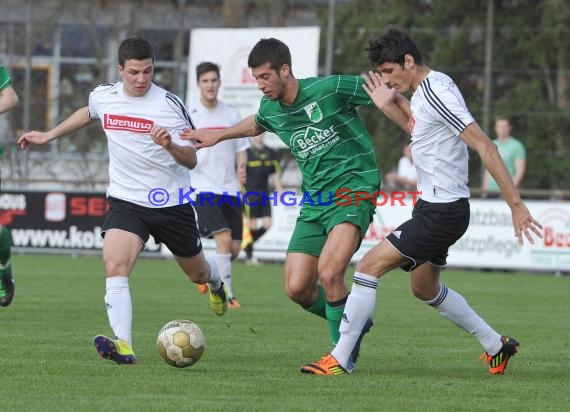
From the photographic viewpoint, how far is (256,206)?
19.7 meters

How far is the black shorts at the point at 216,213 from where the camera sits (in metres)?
12.9

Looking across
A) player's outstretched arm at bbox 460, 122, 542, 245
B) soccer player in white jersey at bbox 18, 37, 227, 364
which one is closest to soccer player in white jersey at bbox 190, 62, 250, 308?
soccer player in white jersey at bbox 18, 37, 227, 364

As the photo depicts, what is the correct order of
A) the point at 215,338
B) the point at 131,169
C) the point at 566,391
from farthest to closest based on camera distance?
the point at 215,338 < the point at 131,169 < the point at 566,391

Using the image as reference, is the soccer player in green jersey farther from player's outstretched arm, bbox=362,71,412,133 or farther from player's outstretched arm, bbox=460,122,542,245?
player's outstretched arm, bbox=460,122,542,245

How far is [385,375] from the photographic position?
791 cm

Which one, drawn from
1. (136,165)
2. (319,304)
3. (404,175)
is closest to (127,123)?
(136,165)

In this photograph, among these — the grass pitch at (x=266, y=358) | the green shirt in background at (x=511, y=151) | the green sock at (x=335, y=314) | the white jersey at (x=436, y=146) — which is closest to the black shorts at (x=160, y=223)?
the grass pitch at (x=266, y=358)

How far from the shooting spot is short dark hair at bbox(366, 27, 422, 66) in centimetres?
773

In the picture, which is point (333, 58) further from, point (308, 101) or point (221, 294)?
point (308, 101)

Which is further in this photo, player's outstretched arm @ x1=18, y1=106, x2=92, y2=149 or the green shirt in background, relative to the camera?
the green shirt in background

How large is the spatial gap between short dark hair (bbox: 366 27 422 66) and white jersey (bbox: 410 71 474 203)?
192mm

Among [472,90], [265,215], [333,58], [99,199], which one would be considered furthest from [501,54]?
[99,199]

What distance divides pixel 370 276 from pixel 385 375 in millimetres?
634

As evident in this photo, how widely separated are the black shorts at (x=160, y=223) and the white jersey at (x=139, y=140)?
0.06 metres
